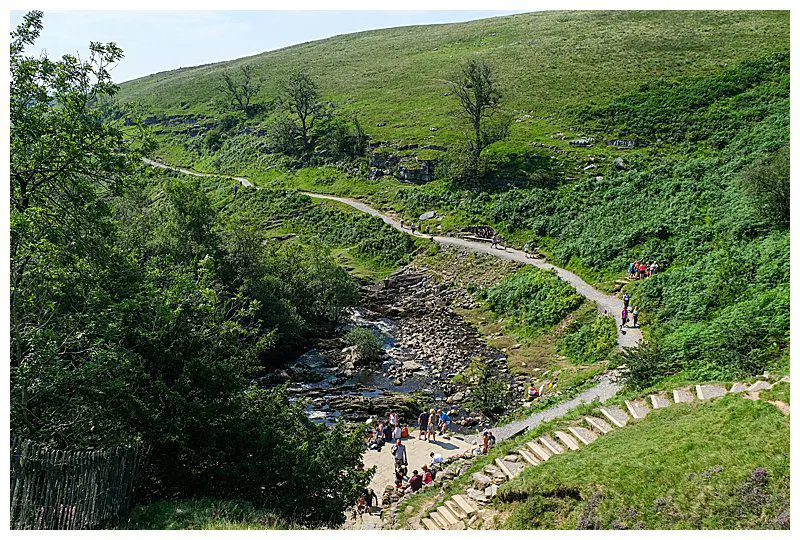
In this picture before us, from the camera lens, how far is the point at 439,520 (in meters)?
14.8

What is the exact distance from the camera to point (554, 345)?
102 feet

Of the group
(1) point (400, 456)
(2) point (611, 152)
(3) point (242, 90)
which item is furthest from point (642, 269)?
(3) point (242, 90)

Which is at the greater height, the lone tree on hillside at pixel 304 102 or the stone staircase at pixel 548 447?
the lone tree on hillside at pixel 304 102

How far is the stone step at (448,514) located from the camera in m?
14.5

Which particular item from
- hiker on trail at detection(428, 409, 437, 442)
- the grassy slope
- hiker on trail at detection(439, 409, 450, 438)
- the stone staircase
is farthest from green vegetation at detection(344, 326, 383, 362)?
the grassy slope

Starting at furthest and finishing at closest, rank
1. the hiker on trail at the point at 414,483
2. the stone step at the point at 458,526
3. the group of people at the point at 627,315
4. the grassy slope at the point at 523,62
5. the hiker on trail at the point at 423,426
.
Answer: the grassy slope at the point at 523,62 < the group of people at the point at 627,315 < the hiker on trail at the point at 423,426 < the hiker on trail at the point at 414,483 < the stone step at the point at 458,526

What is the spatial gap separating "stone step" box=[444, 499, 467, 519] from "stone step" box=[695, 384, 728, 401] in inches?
305

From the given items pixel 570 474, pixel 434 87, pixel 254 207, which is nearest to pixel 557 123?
pixel 434 87

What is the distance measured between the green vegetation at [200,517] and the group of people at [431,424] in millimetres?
12079

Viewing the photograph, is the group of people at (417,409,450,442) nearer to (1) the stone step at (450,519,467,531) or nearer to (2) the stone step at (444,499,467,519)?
(2) the stone step at (444,499,467,519)

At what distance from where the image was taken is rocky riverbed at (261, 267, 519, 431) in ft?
85.6

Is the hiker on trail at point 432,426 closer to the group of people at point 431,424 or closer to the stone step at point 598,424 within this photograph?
the group of people at point 431,424

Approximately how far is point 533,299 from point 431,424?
15850 mm

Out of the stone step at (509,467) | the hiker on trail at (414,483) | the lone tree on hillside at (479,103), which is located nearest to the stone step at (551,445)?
the stone step at (509,467)
